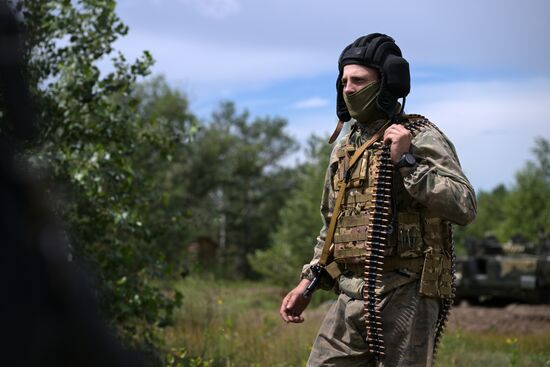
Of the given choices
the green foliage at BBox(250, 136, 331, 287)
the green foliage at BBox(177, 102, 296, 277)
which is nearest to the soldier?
the green foliage at BBox(250, 136, 331, 287)

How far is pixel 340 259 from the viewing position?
4.20 meters

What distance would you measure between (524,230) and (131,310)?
31367mm

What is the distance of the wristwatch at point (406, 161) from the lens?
150 inches

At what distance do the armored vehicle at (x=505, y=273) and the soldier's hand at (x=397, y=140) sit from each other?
52.3ft

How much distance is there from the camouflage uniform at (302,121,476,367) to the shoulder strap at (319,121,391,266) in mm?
Result: 190

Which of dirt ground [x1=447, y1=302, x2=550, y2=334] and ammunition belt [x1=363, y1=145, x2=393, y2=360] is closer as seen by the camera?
ammunition belt [x1=363, y1=145, x2=393, y2=360]

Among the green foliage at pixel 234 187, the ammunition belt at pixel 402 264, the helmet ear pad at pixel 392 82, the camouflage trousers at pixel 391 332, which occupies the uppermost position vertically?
the green foliage at pixel 234 187

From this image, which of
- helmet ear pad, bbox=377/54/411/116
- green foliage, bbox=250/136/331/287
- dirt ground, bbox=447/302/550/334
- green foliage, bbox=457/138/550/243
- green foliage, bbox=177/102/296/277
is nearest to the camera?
helmet ear pad, bbox=377/54/411/116

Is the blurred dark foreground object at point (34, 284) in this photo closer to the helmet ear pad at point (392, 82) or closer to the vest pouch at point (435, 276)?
the vest pouch at point (435, 276)

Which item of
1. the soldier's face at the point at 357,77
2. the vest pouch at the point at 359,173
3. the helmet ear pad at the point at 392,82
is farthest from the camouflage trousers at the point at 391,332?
the soldier's face at the point at 357,77

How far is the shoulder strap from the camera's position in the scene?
4.12 metres

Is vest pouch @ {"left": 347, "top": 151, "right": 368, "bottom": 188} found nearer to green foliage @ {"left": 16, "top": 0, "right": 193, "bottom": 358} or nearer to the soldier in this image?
the soldier

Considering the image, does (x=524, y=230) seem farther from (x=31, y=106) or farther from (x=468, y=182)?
(x=31, y=106)

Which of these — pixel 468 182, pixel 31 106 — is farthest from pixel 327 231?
pixel 31 106
